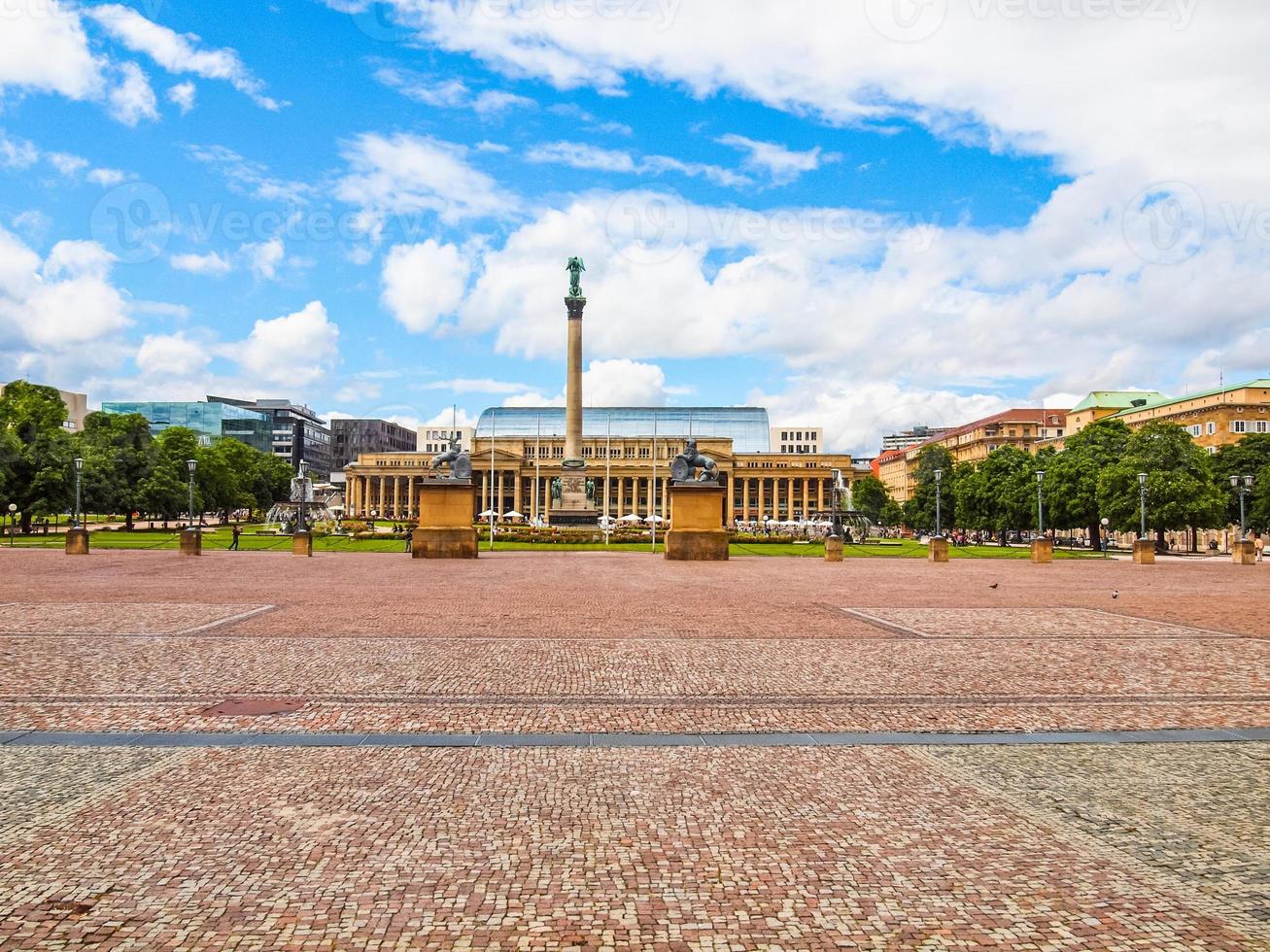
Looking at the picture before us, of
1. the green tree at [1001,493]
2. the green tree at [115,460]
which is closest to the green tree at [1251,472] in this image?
the green tree at [1001,493]

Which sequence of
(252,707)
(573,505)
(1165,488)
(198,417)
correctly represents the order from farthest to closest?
1. (198,417)
2. (573,505)
3. (1165,488)
4. (252,707)

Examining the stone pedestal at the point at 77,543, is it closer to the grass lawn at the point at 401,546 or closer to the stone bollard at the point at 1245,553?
the grass lawn at the point at 401,546

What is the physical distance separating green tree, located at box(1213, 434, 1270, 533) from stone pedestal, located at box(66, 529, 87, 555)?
284 ft

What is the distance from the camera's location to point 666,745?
33.3 feet

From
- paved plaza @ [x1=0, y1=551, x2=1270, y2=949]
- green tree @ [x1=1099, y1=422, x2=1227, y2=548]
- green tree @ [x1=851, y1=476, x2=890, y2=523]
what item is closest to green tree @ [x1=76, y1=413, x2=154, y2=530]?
paved plaza @ [x1=0, y1=551, x2=1270, y2=949]

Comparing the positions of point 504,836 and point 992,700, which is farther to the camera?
point 992,700

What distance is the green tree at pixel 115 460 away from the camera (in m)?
78.9

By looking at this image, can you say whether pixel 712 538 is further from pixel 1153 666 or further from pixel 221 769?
pixel 221 769

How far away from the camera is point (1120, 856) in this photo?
6.94 metres

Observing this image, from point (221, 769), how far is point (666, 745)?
4.44 m

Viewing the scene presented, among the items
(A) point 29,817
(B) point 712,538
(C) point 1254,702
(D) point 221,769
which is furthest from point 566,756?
(B) point 712,538

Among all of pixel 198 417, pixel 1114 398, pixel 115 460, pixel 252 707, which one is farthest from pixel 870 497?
pixel 252 707

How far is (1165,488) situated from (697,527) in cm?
4570

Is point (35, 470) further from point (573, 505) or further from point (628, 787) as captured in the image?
point (628, 787)
